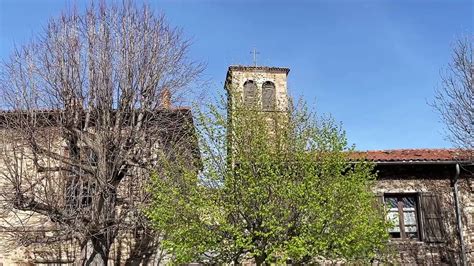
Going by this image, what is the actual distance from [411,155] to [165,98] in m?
7.08

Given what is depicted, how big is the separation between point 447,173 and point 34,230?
36.4 ft

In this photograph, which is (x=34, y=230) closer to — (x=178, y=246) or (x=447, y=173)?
(x=178, y=246)

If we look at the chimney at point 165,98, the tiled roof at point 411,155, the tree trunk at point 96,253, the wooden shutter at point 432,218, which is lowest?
the tree trunk at point 96,253

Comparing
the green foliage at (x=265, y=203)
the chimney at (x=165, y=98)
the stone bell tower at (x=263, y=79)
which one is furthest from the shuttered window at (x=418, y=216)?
the chimney at (x=165, y=98)

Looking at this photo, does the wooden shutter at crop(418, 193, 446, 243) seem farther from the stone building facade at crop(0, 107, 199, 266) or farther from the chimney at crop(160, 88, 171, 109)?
the chimney at crop(160, 88, 171, 109)

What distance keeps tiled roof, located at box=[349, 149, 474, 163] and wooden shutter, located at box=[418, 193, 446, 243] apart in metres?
1.04

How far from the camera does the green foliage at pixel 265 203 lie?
10.1 m

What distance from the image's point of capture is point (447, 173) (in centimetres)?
1391

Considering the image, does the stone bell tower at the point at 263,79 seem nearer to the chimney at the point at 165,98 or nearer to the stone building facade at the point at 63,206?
the chimney at the point at 165,98

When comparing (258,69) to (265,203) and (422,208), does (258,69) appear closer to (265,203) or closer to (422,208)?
(422,208)

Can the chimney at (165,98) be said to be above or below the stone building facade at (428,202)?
above

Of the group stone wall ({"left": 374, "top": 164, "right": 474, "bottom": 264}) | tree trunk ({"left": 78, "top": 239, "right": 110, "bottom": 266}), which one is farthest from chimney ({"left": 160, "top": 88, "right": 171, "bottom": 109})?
stone wall ({"left": 374, "top": 164, "right": 474, "bottom": 264})

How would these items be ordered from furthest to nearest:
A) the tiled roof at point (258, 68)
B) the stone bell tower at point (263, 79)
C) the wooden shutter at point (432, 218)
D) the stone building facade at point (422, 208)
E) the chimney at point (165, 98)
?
the tiled roof at point (258, 68) → the stone bell tower at point (263, 79) → the wooden shutter at point (432, 218) → the stone building facade at point (422, 208) → the chimney at point (165, 98)

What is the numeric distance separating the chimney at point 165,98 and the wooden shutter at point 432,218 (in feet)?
24.2
